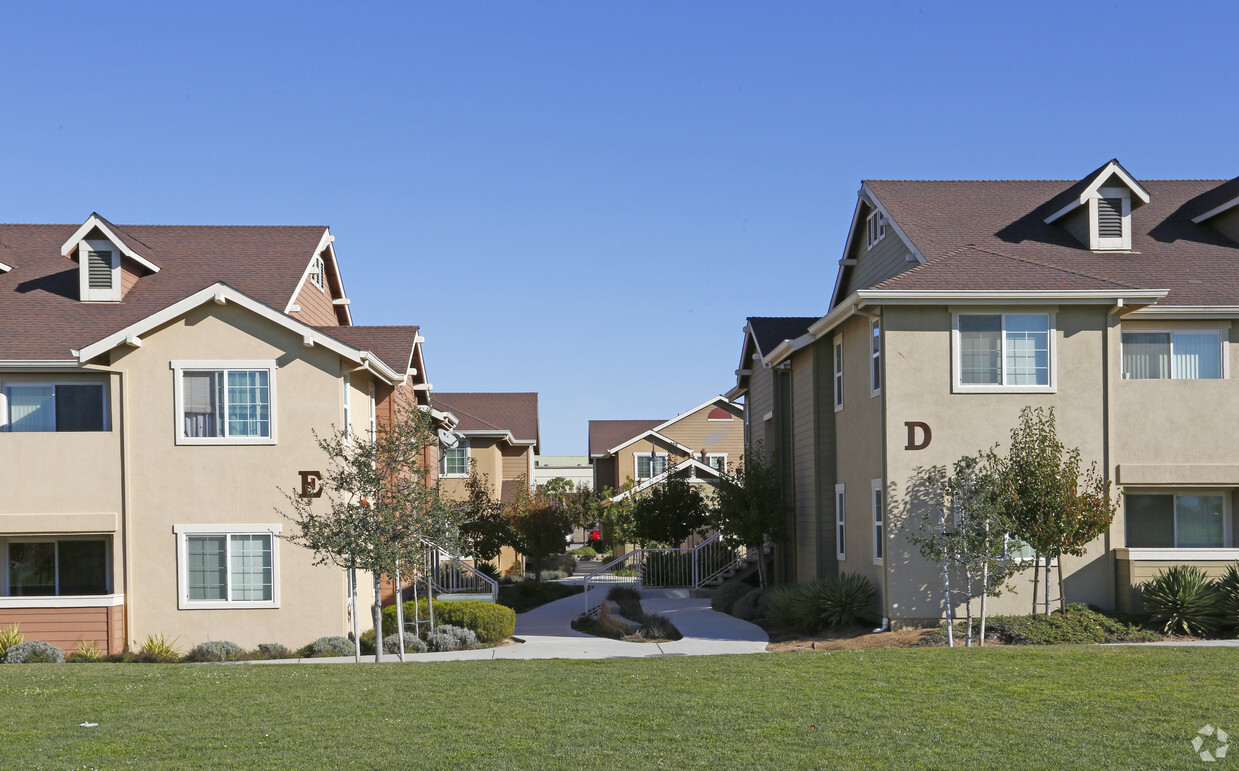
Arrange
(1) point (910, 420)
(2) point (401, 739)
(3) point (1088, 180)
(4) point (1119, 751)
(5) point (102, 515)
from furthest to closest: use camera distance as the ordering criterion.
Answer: (3) point (1088, 180) < (5) point (102, 515) < (1) point (910, 420) < (2) point (401, 739) < (4) point (1119, 751)

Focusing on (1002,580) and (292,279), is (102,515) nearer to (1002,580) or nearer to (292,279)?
(292,279)

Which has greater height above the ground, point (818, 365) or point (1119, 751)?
point (818, 365)

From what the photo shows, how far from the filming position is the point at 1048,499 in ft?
60.9

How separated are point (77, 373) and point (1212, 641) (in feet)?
69.2

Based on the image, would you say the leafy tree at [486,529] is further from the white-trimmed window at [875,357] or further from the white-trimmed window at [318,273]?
the white-trimmed window at [875,357]

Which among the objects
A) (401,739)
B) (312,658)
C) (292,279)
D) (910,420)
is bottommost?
(312,658)

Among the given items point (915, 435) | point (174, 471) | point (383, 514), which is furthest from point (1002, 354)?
point (174, 471)

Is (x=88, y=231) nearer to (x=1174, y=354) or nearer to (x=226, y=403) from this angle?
(x=226, y=403)

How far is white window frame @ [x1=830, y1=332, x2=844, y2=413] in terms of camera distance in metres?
23.4

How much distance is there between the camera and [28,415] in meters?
21.9

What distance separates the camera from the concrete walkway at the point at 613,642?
19.3 m

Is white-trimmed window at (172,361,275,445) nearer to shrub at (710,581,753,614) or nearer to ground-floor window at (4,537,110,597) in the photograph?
ground-floor window at (4,537,110,597)

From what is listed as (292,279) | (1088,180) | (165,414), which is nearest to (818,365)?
(1088,180)

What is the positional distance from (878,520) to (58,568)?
15973 millimetres
